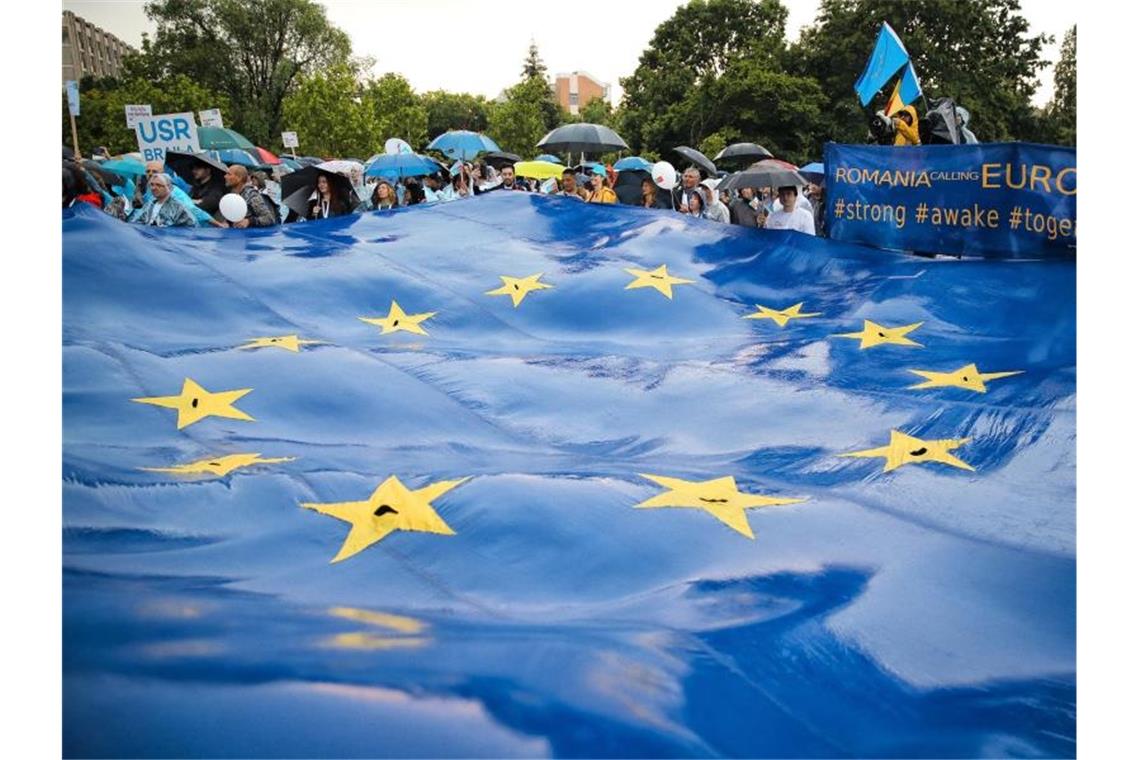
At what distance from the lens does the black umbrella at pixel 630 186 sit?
12246mm

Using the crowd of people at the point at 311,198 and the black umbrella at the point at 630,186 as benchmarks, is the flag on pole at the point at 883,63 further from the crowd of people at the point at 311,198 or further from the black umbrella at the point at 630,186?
the black umbrella at the point at 630,186

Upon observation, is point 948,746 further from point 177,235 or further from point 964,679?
point 177,235

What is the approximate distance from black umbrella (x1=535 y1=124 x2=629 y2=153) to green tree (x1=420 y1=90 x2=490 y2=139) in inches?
2348

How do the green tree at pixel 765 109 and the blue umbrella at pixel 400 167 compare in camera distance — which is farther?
the green tree at pixel 765 109

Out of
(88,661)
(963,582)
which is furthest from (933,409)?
(88,661)

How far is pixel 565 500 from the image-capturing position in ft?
12.1

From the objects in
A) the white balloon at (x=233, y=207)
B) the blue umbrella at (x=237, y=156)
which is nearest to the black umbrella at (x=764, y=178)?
the white balloon at (x=233, y=207)

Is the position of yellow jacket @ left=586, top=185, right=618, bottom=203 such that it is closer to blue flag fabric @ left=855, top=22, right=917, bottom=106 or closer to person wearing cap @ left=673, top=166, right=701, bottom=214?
person wearing cap @ left=673, top=166, right=701, bottom=214

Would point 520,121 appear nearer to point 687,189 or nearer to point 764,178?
point 764,178

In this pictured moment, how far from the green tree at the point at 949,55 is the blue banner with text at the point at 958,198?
28.6m

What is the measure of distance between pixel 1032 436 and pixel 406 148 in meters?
13.1

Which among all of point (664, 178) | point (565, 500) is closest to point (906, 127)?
point (664, 178)

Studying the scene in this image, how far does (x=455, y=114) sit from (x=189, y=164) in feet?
221

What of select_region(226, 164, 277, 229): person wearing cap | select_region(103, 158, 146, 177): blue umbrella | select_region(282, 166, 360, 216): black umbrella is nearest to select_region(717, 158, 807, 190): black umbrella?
select_region(282, 166, 360, 216): black umbrella
